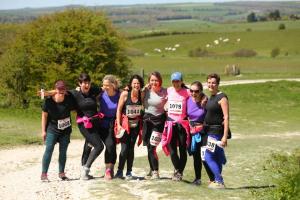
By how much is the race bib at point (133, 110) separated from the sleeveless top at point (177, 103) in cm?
61

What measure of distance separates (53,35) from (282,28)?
8855cm

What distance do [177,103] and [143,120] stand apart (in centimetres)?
80

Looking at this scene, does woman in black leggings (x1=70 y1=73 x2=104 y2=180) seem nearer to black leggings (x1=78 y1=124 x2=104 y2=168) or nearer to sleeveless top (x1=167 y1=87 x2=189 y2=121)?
black leggings (x1=78 y1=124 x2=104 y2=168)

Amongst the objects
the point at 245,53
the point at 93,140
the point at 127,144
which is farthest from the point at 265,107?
the point at 245,53

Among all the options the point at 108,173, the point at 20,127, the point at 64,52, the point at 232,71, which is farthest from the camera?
the point at 232,71

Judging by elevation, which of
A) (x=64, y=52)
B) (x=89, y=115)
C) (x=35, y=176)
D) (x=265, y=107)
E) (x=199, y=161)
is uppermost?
(x=64, y=52)

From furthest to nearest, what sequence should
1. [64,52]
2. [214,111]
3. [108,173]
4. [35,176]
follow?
[64,52] < [35,176] < [108,173] < [214,111]

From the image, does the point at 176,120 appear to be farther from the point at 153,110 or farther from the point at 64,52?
the point at 64,52

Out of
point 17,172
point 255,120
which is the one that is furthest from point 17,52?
point 17,172

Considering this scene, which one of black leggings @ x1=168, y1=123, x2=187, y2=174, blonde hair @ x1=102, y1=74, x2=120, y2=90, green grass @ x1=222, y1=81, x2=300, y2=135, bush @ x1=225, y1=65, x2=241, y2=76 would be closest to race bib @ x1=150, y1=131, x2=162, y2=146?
black leggings @ x1=168, y1=123, x2=187, y2=174

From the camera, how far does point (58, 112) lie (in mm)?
11672

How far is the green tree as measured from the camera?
26438mm

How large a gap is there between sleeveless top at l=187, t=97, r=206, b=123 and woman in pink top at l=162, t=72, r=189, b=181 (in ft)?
0.29

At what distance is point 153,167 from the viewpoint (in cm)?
1188
